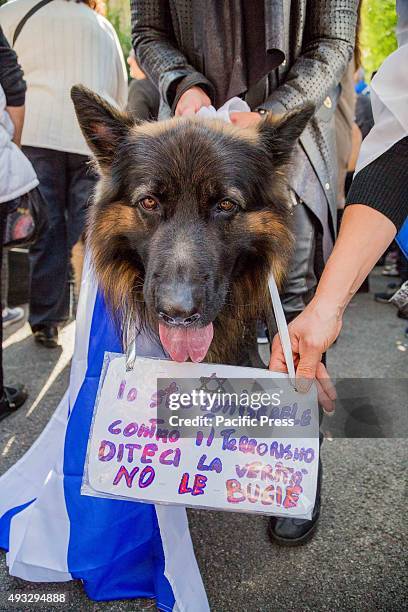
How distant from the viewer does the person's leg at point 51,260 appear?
13.5 feet

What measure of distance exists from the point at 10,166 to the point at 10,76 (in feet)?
1.40

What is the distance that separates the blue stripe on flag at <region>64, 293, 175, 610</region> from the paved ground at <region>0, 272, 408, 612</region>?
0.26 feet

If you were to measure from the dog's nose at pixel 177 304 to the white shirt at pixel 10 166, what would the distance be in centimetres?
137

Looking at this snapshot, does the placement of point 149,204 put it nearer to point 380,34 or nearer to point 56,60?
point 56,60

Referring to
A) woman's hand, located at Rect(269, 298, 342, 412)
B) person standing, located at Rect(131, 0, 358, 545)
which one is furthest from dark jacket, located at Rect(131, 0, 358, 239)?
woman's hand, located at Rect(269, 298, 342, 412)

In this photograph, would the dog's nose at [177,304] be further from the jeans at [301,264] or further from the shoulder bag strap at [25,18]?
the shoulder bag strap at [25,18]

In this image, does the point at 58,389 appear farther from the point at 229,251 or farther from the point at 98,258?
the point at 229,251

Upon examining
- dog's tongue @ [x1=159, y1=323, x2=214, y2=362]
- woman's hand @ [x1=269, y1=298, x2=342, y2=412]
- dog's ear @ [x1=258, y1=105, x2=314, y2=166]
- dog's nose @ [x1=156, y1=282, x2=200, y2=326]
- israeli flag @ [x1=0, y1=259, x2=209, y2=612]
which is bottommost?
israeli flag @ [x1=0, y1=259, x2=209, y2=612]

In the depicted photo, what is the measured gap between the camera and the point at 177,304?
5.32 ft

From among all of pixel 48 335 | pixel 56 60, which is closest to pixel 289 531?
pixel 48 335

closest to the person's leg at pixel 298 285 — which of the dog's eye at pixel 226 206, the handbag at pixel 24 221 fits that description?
the dog's eye at pixel 226 206

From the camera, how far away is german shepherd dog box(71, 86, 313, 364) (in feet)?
5.78

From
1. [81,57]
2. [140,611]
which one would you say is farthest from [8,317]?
[140,611]

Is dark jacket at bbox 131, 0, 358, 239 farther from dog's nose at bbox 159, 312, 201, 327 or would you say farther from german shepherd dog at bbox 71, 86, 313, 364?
dog's nose at bbox 159, 312, 201, 327
